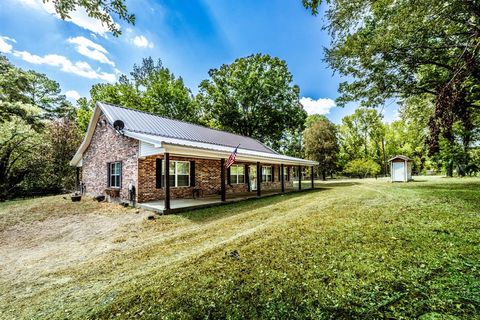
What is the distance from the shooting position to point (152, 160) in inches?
401

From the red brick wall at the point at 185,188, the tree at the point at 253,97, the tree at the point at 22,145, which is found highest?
the tree at the point at 253,97

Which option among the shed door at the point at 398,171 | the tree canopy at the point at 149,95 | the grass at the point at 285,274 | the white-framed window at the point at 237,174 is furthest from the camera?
the tree canopy at the point at 149,95

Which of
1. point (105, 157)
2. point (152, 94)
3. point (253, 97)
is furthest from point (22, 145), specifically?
point (253, 97)

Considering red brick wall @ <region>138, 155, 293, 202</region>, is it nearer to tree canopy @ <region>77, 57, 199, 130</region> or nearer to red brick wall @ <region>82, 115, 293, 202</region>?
red brick wall @ <region>82, 115, 293, 202</region>

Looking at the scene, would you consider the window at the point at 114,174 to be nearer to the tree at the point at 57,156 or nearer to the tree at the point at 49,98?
the tree at the point at 57,156

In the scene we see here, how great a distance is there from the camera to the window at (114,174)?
10.9m

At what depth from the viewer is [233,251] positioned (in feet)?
12.7

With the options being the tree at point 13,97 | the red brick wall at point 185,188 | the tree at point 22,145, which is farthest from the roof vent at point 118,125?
the tree at point 22,145

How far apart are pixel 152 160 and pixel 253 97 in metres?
18.8

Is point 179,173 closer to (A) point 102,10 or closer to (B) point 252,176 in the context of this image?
(B) point 252,176

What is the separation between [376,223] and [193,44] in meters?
14.6

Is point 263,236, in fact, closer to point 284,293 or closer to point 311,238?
point 311,238

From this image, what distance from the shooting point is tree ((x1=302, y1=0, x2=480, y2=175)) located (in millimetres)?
4930

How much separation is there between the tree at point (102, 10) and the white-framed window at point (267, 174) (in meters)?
14.5
